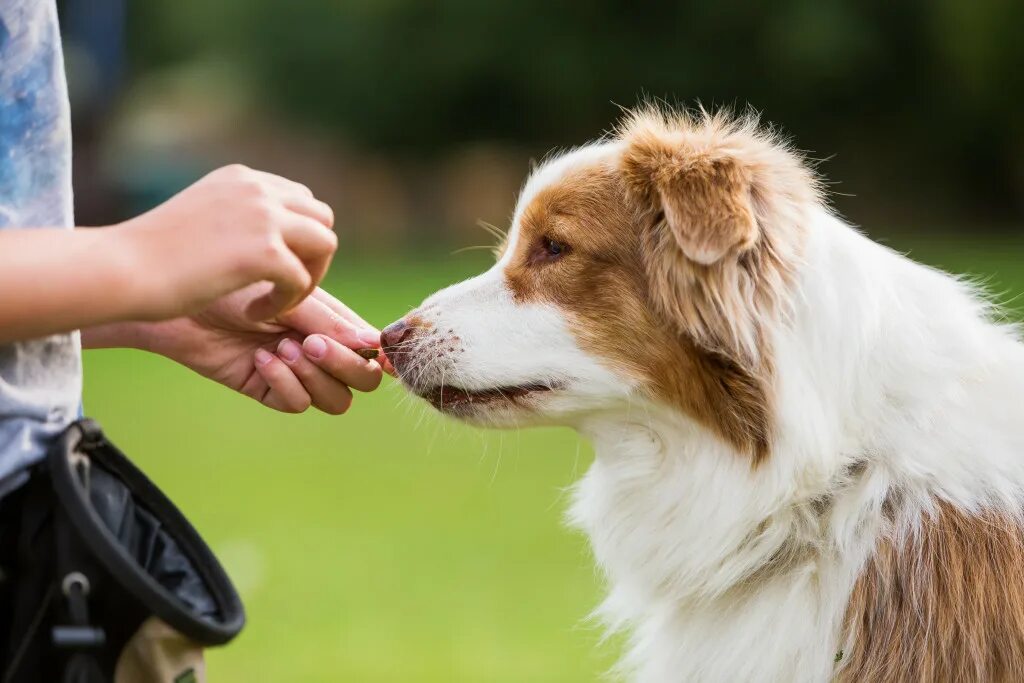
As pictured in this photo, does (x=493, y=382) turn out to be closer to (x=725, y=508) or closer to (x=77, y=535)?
(x=725, y=508)

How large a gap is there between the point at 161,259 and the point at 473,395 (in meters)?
1.42

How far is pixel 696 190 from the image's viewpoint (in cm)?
290

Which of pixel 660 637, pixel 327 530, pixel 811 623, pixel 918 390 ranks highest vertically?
pixel 918 390

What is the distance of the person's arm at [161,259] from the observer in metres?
1.77

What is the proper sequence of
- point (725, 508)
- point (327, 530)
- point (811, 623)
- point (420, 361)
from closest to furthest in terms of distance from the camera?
point (811, 623) < point (725, 508) < point (420, 361) < point (327, 530)

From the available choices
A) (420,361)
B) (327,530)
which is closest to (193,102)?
(327,530)

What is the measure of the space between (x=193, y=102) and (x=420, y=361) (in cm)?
2550

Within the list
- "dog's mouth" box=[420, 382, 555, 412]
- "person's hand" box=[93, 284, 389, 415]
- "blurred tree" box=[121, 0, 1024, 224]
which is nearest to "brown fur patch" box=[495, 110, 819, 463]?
"dog's mouth" box=[420, 382, 555, 412]

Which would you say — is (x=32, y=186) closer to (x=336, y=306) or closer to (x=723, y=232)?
(x=336, y=306)

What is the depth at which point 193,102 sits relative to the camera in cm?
2750

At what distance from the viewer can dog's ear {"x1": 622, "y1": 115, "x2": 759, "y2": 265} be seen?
2.83 metres

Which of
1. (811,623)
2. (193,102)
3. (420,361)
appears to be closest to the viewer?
(811,623)

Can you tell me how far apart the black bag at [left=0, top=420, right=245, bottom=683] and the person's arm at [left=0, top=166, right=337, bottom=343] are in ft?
0.80

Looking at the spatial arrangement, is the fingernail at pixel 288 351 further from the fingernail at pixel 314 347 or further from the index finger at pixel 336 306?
the index finger at pixel 336 306
